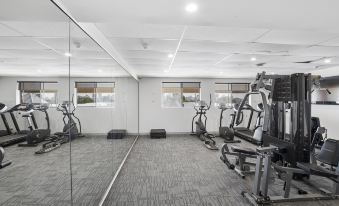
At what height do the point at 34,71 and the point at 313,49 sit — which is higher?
the point at 313,49

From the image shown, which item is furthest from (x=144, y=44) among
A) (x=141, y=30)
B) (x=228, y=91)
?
(x=228, y=91)

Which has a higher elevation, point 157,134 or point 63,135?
point 63,135

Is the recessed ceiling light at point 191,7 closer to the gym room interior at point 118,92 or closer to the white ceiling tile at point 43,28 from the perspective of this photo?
the gym room interior at point 118,92

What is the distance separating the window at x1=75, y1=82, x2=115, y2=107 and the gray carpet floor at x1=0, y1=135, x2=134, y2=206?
512mm

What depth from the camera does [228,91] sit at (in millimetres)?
8859

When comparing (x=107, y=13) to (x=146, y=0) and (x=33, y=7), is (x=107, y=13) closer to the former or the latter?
(x=146, y=0)

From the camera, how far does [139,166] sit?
4.45 metres

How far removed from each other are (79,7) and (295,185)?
4134mm

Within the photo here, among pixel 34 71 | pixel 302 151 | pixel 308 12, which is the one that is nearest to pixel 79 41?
pixel 34 71

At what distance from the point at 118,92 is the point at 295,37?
3.25 metres

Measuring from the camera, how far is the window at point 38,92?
1395 mm

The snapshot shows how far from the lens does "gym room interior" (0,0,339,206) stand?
1.52 metres

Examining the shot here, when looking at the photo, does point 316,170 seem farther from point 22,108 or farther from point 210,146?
point 22,108

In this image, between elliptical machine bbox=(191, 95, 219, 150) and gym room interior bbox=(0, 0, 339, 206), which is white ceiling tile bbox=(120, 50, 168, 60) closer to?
gym room interior bbox=(0, 0, 339, 206)
